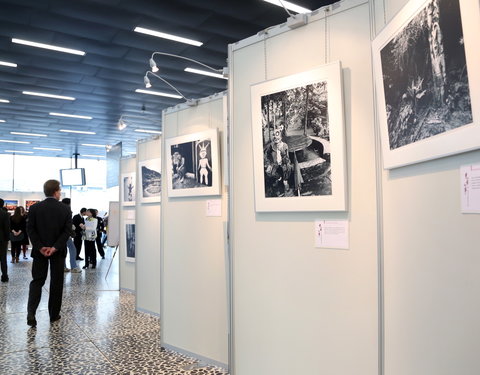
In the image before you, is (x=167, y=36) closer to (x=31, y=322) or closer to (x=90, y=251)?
(x=31, y=322)

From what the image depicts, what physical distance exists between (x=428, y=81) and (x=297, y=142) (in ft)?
3.21

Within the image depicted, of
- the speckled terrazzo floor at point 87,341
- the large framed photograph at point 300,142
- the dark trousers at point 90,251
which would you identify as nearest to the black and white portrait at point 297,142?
the large framed photograph at point 300,142

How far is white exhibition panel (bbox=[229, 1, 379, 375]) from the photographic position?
7.54 feet

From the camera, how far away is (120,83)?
10828 mm

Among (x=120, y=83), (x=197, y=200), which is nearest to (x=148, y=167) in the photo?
(x=197, y=200)

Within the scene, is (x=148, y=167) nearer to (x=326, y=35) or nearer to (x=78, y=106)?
(x=326, y=35)

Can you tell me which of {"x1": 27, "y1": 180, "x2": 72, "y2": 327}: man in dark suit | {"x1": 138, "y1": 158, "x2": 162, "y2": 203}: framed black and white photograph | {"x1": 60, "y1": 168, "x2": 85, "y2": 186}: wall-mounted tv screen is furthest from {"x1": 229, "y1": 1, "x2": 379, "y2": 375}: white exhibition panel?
{"x1": 60, "y1": 168, "x2": 85, "y2": 186}: wall-mounted tv screen

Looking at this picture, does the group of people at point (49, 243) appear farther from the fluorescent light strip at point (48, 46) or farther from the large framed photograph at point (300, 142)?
the fluorescent light strip at point (48, 46)

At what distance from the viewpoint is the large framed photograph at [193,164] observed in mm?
3936

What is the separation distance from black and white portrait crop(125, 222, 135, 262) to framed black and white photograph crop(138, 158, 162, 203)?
52.6 inches

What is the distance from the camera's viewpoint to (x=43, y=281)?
5.24m

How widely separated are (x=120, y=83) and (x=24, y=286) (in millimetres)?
5397

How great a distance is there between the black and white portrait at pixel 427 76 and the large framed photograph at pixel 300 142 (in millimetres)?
417

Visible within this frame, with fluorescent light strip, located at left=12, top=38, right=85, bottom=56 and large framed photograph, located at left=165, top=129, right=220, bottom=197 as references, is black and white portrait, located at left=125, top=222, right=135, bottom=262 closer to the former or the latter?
large framed photograph, located at left=165, top=129, right=220, bottom=197
